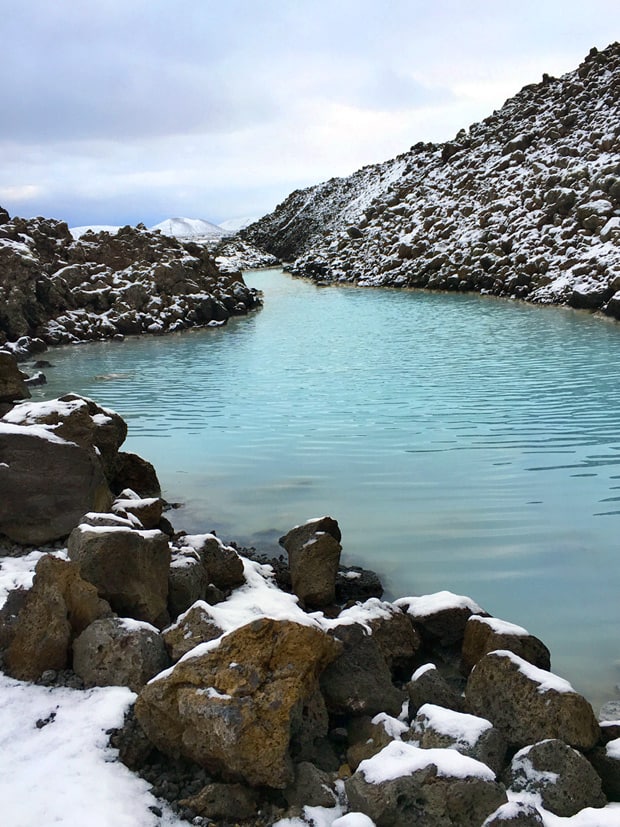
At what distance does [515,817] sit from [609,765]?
0.82 meters

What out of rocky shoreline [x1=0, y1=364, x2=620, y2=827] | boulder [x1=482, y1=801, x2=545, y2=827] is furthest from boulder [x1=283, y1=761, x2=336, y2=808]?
boulder [x1=482, y1=801, x2=545, y2=827]

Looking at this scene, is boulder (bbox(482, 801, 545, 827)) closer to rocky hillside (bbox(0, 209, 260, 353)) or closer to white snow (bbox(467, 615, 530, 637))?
white snow (bbox(467, 615, 530, 637))

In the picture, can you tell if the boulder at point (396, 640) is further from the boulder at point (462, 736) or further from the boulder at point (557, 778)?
the boulder at point (557, 778)

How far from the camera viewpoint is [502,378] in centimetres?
1402

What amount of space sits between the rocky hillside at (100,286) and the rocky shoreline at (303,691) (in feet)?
65.5

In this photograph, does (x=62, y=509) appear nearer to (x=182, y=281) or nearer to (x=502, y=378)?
(x=502, y=378)

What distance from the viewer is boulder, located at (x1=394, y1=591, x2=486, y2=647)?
4.95 m

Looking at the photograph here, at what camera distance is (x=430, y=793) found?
315 cm

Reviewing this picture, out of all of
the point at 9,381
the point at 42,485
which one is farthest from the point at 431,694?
the point at 9,381

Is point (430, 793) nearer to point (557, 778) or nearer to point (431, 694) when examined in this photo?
point (557, 778)

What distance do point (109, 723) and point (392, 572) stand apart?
3.07 metres

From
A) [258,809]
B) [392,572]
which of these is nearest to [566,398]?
[392,572]

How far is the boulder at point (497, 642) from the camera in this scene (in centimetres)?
443

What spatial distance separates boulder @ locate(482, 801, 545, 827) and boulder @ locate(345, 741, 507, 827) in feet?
0.27
